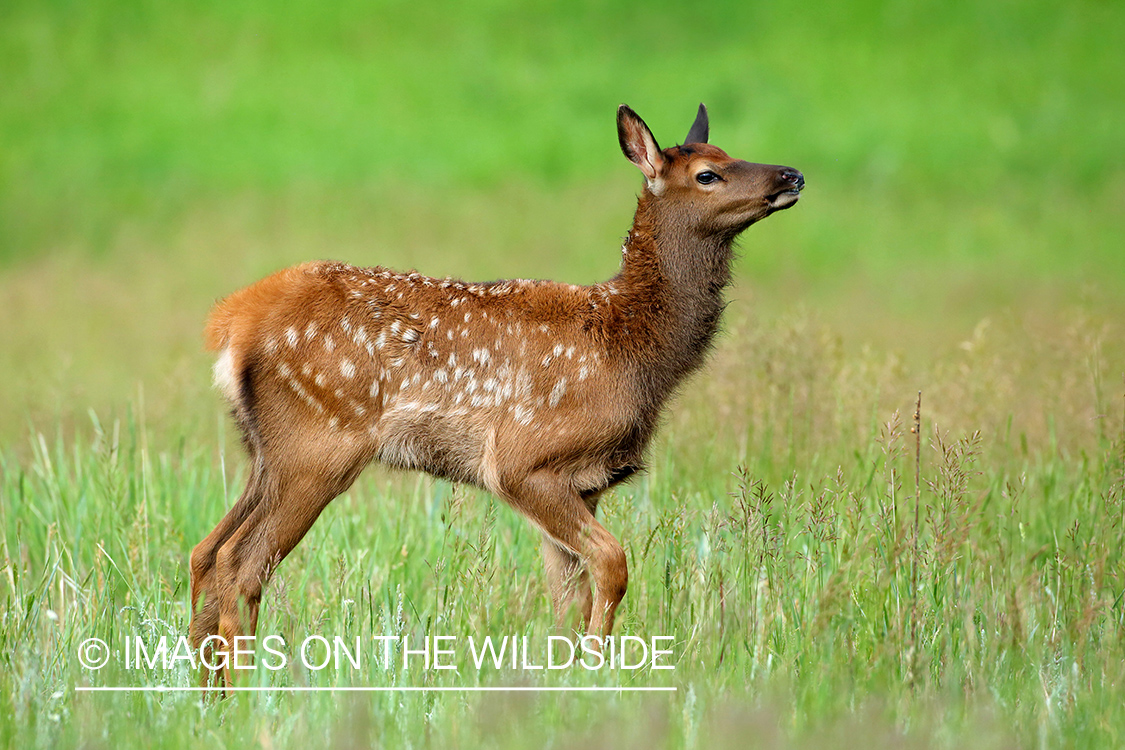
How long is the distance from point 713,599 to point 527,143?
12.7m

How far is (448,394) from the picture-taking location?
5.59 m

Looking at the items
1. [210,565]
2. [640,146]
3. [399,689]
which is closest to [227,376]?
[210,565]

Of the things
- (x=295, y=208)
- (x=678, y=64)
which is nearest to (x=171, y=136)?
(x=295, y=208)

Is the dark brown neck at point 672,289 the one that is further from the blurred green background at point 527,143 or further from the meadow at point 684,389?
the blurred green background at point 527,143

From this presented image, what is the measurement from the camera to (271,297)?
564cm

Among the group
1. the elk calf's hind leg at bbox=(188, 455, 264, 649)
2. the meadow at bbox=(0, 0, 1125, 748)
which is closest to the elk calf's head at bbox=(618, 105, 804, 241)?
the meadow at bbox=(0, 0, 1125, 748)

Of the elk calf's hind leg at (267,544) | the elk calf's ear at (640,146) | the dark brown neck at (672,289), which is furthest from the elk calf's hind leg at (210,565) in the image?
the elk calf's ear at (640,146)

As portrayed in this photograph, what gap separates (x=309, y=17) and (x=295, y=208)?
3803 millimetres

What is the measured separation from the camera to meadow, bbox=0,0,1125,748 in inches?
186

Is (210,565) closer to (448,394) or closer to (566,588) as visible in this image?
(448,394)

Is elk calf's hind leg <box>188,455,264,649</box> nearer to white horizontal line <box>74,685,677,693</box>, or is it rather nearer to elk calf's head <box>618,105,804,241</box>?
white horizontal line <box>74,685,677,693</box>

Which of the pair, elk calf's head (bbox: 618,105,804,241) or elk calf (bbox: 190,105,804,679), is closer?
elk calf (bbox: 190,105,804,679)

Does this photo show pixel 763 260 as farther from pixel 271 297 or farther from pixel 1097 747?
pixel 1097 747

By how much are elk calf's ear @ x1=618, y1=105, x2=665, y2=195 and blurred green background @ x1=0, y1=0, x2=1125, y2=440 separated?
835 centimetres
